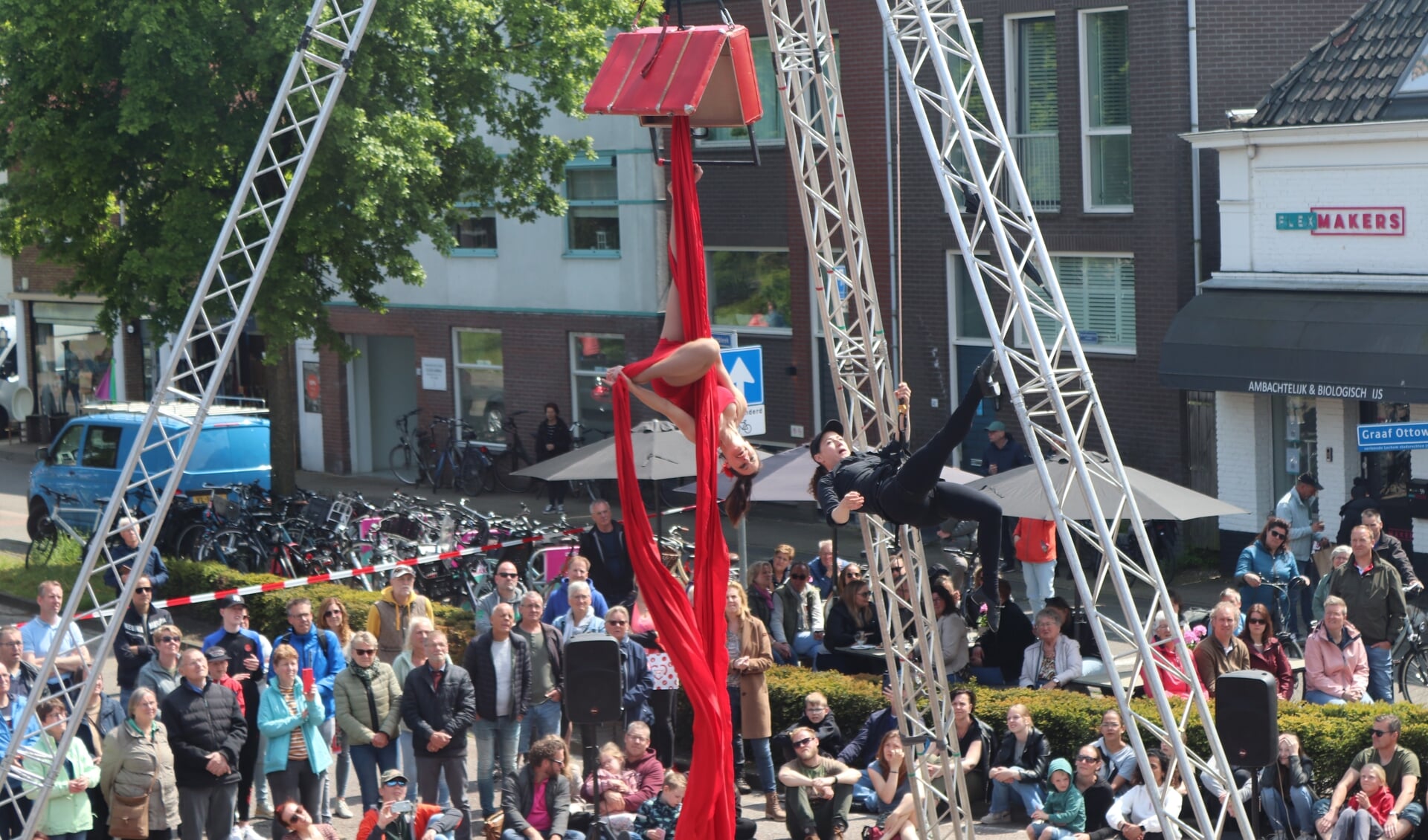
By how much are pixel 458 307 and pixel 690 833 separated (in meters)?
24.6

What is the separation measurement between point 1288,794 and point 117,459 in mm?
16147

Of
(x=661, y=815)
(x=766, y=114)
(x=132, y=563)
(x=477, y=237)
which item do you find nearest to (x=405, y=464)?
(x=477, y=237)

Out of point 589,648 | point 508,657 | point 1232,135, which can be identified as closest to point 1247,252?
point 1232,135

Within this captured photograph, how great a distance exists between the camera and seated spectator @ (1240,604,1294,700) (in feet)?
44.1

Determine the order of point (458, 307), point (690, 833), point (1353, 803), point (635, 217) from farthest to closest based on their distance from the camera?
point (458, 307), point (635, 217), point (1353, 803), point (690, 833)

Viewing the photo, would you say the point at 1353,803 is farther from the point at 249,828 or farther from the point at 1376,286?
the point at 1376,286

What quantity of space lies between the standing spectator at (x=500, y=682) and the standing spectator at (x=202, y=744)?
1.71 m

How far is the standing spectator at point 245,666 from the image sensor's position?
43.5 ft

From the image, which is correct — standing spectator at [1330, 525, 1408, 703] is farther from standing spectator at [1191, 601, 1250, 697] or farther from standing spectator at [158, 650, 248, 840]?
standing spectator at [158, 650, 248, 840]

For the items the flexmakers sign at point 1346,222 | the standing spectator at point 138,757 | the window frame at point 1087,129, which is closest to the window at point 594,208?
the window frame at point 1087,129

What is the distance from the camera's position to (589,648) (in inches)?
414

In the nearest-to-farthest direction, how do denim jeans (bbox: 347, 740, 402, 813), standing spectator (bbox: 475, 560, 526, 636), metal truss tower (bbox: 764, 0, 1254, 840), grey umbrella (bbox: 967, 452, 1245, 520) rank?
metal truss tower (bbox: 764, 0, 1254, 840) < denim jeans (bbox: 347, 740, 402, 813) < standing spectator (bbox: 475, 560, 526, 636) < grey umbrella (bbox: 967, 452, 1245, 520)

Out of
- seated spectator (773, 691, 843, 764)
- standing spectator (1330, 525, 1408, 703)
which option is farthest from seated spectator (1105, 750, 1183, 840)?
standing spectator (1330, 525, 1408, 703)

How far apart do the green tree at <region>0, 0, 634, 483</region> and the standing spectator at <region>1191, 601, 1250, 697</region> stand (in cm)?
1115
